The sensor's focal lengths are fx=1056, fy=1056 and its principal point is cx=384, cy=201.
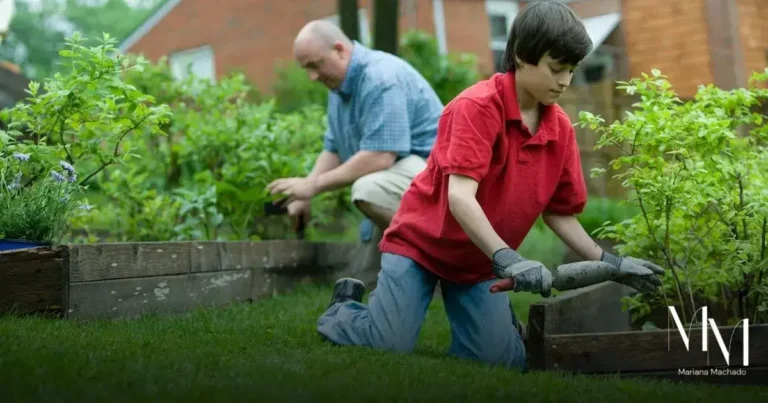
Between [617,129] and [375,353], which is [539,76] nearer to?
[617,129]

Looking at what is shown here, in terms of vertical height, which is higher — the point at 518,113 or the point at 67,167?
the point at 518,113

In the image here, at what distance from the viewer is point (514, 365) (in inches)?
177

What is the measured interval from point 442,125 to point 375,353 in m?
0.94

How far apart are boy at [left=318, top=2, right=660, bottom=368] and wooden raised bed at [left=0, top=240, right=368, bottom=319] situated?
93 cm

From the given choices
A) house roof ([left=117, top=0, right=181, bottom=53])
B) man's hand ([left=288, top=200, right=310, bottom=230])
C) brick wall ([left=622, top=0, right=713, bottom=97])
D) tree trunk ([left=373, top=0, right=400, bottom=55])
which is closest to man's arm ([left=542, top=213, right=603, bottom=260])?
man's hand ([left=288, top=200, right=310, bottom=230])

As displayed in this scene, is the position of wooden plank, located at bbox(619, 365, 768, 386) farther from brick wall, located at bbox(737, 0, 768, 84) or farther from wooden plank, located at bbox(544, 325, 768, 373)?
brick wall, located at bbox(737, 0, 768, 84)

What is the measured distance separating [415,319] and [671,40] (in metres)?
13.0

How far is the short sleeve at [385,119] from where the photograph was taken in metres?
6.14

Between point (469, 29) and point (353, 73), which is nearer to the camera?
point (353, 73)

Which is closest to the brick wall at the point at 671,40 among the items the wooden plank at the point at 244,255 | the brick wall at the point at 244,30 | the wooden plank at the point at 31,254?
the brick wall at the point at 244,30

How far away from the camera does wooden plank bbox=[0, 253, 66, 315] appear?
14.1 feet

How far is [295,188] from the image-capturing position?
636 centimetres

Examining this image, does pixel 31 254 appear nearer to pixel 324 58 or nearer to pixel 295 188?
→ pixel 295 188

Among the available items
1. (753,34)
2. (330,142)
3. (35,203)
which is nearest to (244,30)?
(753,34)
